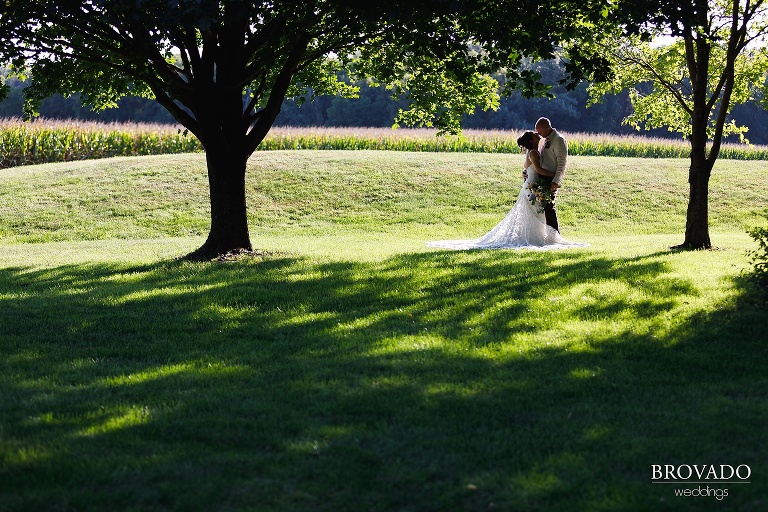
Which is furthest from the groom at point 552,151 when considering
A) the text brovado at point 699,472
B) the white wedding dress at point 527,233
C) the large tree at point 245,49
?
the text brovado at point 699,472

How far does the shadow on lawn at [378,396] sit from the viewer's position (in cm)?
430

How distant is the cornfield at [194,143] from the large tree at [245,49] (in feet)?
42.4

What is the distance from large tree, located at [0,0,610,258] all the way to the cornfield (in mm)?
12921

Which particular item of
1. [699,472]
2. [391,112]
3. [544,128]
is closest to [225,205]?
[544,128]

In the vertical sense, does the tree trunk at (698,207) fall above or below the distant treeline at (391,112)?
below

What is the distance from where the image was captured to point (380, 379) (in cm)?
619

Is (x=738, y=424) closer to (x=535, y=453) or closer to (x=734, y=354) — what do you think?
(x=535, y=453)

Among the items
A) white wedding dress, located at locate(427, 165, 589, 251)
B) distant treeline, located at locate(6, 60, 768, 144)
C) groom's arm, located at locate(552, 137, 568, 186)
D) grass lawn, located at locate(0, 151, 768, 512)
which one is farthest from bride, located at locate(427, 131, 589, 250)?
distant treeline, located at locate(6, 60, 768, 144)

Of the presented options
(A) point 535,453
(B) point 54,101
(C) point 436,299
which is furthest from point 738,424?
(B) point 54,101

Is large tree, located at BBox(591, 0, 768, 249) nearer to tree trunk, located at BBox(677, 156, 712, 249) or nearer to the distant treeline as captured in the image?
tree trunk, located at BBox(677, 156, 712, 249)

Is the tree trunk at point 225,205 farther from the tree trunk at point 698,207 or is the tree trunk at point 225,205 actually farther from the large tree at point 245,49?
the tree trunk at point 698,207

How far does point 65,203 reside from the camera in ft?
73.0

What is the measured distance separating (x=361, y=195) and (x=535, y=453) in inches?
760

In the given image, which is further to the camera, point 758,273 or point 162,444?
point 758,273
